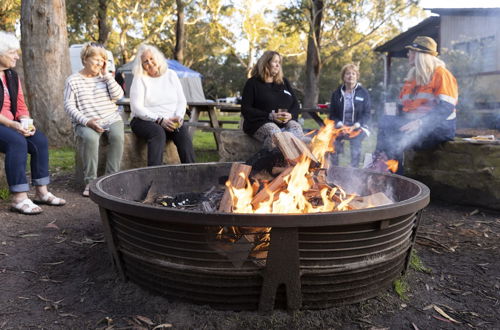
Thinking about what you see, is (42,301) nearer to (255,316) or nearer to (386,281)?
(255,316)

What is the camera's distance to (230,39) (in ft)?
124

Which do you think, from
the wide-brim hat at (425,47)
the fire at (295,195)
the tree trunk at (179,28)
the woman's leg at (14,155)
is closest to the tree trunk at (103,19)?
the tree trunk at (179,28)

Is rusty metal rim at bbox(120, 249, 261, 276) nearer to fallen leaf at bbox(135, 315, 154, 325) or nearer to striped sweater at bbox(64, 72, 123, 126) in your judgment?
fallen leaf at bbox(135, 315, 154, 325)

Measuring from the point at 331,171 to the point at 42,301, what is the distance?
2.38 metres

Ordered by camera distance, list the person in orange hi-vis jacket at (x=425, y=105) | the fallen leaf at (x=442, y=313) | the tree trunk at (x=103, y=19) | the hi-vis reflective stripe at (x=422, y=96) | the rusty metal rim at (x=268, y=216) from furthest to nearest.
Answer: the tree trunk at (x=103, y=19) → the hi-vis reflective stripe at (x=422, y=96) → the person in orange hi-vis jacket at (x=425, y=105) → the fallen leaf at (x=442, y=313) → the rusty metal rim at (x=268, y=216)

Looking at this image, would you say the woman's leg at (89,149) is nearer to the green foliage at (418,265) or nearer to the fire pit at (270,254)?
the fire pit at (270,254)

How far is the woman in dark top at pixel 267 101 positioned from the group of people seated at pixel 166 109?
1cm

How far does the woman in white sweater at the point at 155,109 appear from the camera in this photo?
5066mm

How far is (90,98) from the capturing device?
5.01 meters

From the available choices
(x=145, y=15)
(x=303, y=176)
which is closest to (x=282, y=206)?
(x=303, y=176)

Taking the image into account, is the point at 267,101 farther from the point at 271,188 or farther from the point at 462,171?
the point at 271,188

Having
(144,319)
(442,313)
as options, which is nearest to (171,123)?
(144,319)

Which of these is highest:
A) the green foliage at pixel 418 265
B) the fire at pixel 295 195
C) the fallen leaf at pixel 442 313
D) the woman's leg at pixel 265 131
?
the woman's leg at pixel 265 131

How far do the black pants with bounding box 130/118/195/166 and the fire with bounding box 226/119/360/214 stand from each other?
7.29 feet
